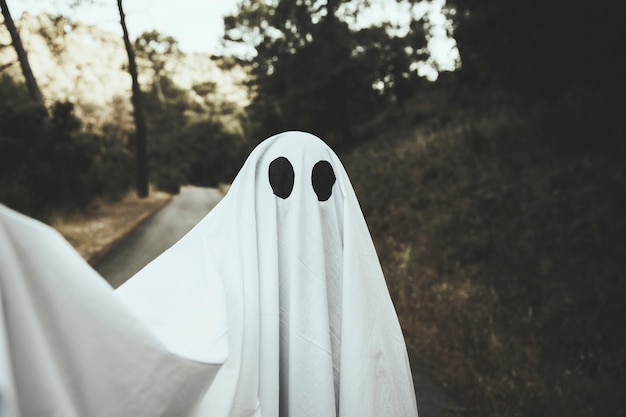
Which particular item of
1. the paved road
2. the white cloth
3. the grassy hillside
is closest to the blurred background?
the grassy hillside

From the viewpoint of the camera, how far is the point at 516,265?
261 inches

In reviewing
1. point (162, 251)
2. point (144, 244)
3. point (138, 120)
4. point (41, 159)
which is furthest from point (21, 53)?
point (138, 120)

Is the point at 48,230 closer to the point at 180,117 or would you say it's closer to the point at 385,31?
the point at 385,31

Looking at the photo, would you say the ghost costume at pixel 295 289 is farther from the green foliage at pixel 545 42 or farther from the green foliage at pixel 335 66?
the green foliage at pixel 335 66

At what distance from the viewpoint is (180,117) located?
5616cm

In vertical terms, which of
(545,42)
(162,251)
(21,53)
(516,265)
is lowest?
(516,265)

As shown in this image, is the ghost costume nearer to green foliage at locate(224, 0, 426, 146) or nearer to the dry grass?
the dry grass

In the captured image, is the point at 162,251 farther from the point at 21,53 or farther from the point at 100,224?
the point at 21,53

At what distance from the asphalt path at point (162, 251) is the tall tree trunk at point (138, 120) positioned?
212 centimetres

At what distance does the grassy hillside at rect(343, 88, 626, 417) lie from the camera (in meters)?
4.34

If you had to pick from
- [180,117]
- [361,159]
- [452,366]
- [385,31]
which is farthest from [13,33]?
[180,117]

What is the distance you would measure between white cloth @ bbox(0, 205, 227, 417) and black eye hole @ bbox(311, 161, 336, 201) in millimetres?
994

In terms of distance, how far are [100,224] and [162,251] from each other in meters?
3.59

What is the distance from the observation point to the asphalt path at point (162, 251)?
162 inches
